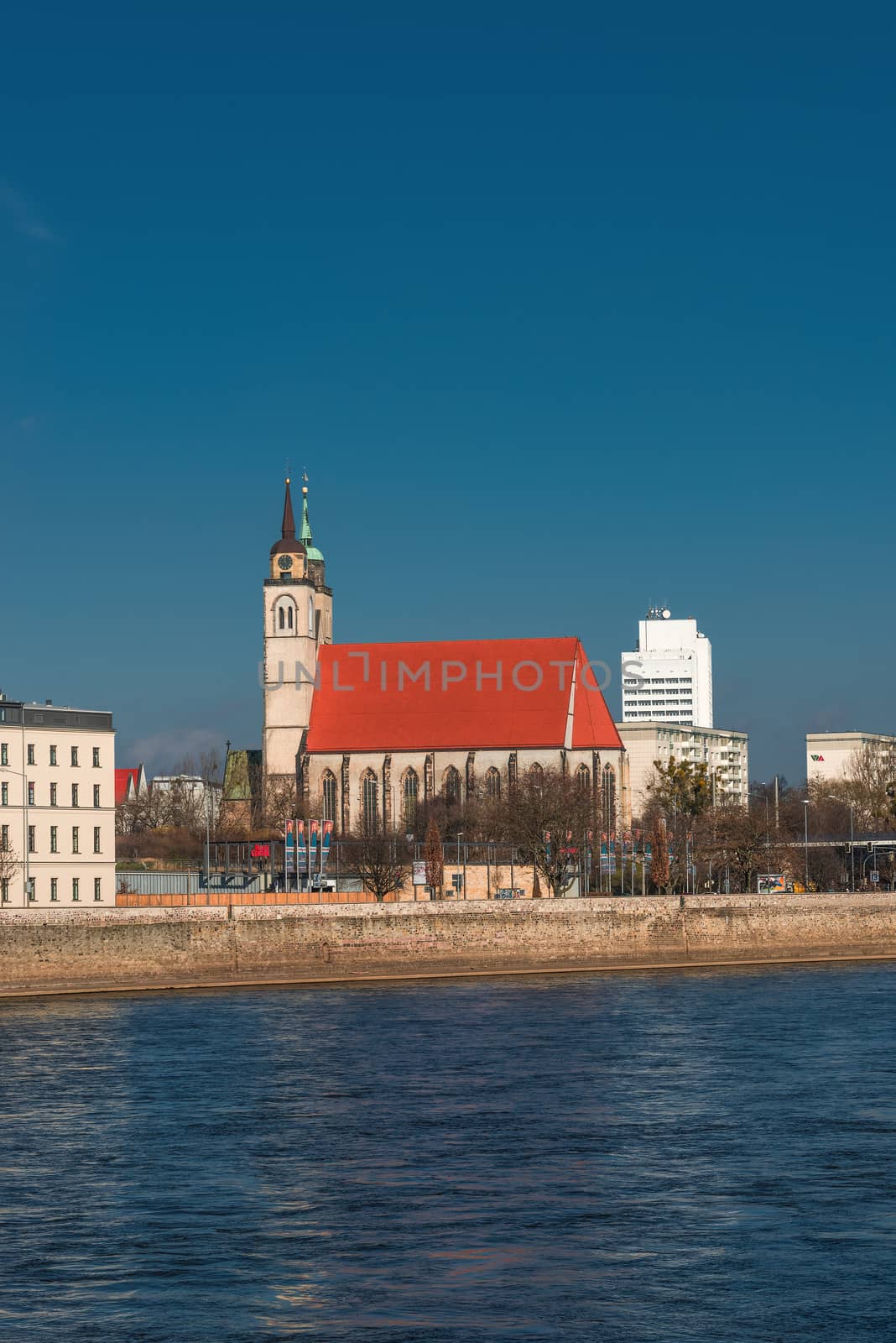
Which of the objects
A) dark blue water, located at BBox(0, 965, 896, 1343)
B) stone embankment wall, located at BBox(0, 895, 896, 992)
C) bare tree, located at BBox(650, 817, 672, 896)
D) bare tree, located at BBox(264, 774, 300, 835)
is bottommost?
dark blue water, located at BBox(0, 965, 896, 1343)

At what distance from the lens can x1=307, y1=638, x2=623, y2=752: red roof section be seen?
132 metres

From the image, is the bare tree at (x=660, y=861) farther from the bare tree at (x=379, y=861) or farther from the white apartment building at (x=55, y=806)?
the white apartment building at (x=55, y=806)

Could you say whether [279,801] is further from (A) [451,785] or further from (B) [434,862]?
(B) [434,862]

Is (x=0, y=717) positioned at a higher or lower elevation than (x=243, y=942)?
higher

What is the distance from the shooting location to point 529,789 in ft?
367

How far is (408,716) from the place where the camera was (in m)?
134

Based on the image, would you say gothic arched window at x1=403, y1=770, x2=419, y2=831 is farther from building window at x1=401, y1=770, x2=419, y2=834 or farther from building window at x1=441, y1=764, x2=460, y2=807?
building window at x1=441, y1=764, x2=460, y2=807

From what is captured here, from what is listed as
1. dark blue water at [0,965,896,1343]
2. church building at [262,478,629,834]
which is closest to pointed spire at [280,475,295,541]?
church building at [262,478,629,834]

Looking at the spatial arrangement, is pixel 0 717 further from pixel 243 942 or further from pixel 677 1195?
pixel 677 1195

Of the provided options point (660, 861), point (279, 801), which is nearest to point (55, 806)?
point (660, 861)

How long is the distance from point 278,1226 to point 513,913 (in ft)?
163

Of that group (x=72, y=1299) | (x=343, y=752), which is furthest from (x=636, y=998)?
(x=343, y=752)

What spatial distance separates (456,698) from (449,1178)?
104380 mm

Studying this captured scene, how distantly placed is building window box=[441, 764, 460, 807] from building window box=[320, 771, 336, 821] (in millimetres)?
7924
